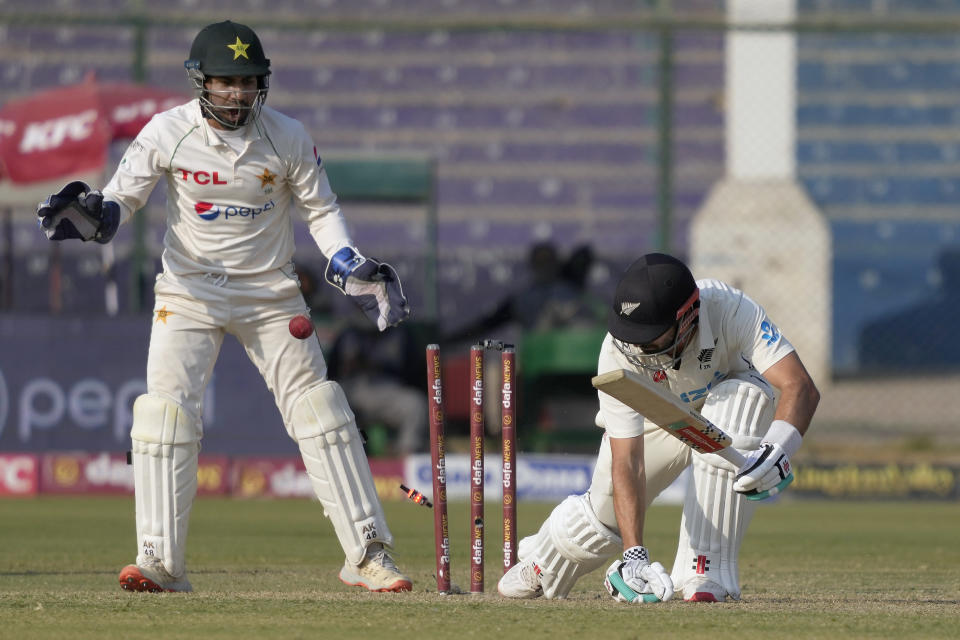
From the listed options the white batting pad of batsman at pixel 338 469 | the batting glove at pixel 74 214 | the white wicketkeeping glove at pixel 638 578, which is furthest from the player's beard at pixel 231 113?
the white wicketkeeping glove at pixel 638 578

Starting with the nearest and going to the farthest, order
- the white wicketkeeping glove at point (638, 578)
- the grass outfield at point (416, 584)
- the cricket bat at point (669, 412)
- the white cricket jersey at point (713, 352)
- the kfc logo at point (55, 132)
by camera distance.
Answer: the grass outfield at point (416, 584) < the cricket bat at point (669, 412) < the white wicketkeeping glove at point (638, 578) < the white cricket jersey at point (713, 352) < the kfc logo at point (55, 132)

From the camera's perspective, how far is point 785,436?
189 inches

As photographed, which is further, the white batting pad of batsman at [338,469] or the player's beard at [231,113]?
the white batting pad of batsman at [338,469]

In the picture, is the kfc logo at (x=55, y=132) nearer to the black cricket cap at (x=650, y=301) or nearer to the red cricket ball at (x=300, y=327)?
the red cricket ball at (x=300, y=327)

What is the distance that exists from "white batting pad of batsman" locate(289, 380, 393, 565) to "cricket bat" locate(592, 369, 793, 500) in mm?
1287

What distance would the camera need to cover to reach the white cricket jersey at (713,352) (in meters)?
5.09

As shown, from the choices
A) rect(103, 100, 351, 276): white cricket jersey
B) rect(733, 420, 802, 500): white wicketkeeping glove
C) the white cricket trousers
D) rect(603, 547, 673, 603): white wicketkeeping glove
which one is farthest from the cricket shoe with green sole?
rect(733, 420, 802, 500): white wicketkeeping glove

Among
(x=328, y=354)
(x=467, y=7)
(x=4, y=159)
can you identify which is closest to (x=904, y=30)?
(x=328, y=354)

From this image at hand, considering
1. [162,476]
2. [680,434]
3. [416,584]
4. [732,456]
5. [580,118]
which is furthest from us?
[580,118]

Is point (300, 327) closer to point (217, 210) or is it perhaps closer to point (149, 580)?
point (217, 210)

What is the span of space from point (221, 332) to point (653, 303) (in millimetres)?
1674

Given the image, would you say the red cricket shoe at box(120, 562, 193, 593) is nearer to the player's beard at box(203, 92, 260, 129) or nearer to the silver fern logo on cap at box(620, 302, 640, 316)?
the player's beard at box(203, 92, 260, 129)

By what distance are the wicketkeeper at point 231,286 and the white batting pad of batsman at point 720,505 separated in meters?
1.02

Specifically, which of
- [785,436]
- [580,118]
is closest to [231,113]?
[785,436]
